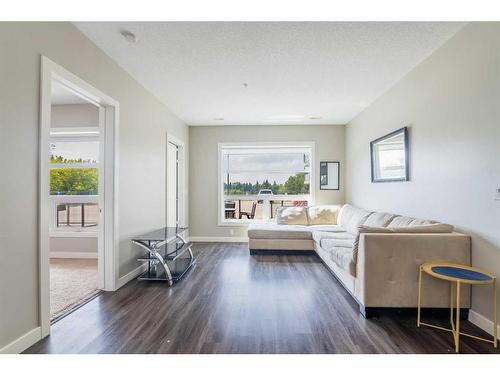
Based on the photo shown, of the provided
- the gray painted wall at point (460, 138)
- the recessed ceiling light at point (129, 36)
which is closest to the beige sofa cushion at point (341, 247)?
the gray painted wall at point (460, 138)

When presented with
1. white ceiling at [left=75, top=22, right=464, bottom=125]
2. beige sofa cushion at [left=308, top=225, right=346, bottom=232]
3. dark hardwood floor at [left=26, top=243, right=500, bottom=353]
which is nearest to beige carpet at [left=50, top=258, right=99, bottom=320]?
dark hardwood floor at [left=26, top=243, right=500, bottom=353]

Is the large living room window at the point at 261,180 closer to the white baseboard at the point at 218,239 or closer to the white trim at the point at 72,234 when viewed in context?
the white baseboard at the point at 218,239

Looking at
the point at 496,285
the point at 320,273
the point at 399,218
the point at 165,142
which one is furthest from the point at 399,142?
the point at 165,142

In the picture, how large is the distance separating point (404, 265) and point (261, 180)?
12.1 ft

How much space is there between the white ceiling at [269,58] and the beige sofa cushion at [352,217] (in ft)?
6.05

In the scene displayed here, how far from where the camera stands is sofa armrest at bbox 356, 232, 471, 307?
2.13 metres

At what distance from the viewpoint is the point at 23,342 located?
169 cm

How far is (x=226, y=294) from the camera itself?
2.71 meters

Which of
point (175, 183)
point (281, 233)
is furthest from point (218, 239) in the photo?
point (281, 233)

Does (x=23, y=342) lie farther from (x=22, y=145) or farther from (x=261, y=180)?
(x=261, y=180)

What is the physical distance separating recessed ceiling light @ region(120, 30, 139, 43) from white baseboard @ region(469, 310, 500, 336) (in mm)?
3961

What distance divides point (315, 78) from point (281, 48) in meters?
0.86

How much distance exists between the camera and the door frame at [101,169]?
1.83 meters

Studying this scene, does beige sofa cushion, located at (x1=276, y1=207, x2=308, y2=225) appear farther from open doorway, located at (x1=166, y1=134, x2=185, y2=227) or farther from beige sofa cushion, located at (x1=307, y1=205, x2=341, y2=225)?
open doorway, located at (x1=166, y1=134, x2=185, y2=227)
